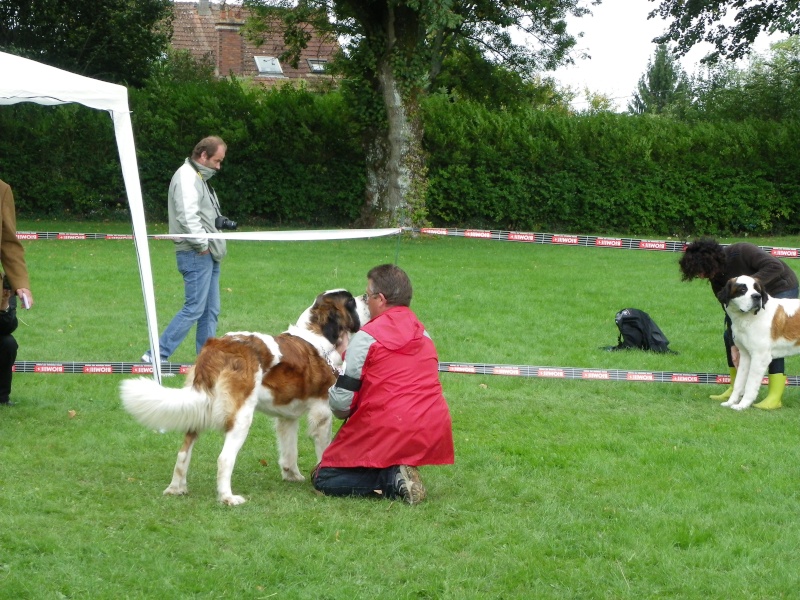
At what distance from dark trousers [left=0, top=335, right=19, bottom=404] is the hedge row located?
1669 centimetres

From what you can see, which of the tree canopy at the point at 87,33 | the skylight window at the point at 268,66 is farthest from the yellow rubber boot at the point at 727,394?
the skylight window at the point at 268,66

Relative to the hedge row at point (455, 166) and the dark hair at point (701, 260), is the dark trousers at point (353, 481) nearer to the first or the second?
the dark hair at point (701, 260)

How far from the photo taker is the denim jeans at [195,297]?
8219 millimetres

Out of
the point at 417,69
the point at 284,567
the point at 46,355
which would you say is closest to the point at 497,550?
the point at 284,567

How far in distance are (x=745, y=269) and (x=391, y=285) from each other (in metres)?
4.05

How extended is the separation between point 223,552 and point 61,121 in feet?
67.3

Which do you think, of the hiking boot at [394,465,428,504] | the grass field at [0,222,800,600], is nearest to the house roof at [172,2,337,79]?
the grass field at [0,222,800,600]

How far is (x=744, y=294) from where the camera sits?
304 inches

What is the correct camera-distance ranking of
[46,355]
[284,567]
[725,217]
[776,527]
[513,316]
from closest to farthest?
[284,567] → [776,527] → [46,355] → [513,316] → [725,217]

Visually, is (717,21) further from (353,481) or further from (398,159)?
(353,481)

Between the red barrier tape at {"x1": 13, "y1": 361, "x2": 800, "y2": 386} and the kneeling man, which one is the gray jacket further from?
the kneeling man

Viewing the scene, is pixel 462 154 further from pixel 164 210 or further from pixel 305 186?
pixel 164 210

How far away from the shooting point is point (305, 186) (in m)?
24.3

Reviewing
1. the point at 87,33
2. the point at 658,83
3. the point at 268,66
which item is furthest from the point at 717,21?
the point at 658,83
